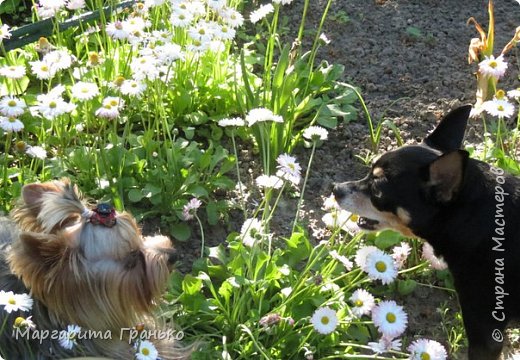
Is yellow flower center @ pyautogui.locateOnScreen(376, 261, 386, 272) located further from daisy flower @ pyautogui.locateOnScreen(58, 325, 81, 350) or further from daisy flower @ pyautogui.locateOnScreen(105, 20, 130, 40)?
daisy flower @ pyautogui.locateOnScreen(105, 20, 130, 40)

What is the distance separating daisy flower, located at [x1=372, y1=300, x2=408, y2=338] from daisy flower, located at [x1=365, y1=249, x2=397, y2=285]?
0.09 metres

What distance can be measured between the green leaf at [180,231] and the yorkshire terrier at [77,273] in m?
0.87

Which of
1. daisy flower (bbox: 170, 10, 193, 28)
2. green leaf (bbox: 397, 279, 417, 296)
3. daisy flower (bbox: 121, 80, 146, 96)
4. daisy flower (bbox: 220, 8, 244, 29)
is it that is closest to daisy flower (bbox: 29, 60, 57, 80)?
daisy flower (bbox: 121, 80, 146, 96)

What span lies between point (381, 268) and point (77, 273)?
100 centimetres

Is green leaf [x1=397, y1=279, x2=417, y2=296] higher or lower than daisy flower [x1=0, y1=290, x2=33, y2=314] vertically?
lower

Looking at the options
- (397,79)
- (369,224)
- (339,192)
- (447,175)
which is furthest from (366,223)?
(397,79)

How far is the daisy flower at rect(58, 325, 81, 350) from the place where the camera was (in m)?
2.33

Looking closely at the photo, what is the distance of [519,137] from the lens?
13.5 ft

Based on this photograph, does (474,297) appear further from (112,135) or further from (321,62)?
(321,62)

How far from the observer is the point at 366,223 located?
131 inches

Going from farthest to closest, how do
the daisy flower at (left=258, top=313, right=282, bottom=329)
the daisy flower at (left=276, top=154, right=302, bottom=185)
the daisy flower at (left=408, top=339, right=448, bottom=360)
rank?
the daisy flower at (left=276, top=154, right=302, bottom=185) → the daisy flower at (left=258, top=313, right=282, bottom=329) → the daisy flower at (left=408, top=339, right=448, bottom=360)

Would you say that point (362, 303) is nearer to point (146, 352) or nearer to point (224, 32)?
point (146, 352)

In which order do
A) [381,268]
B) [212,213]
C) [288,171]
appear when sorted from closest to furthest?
[381,268] < [288,171] < [212,213]

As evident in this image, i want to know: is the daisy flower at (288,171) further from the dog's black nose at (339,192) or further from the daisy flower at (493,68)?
the daisy flower at (493,68)
